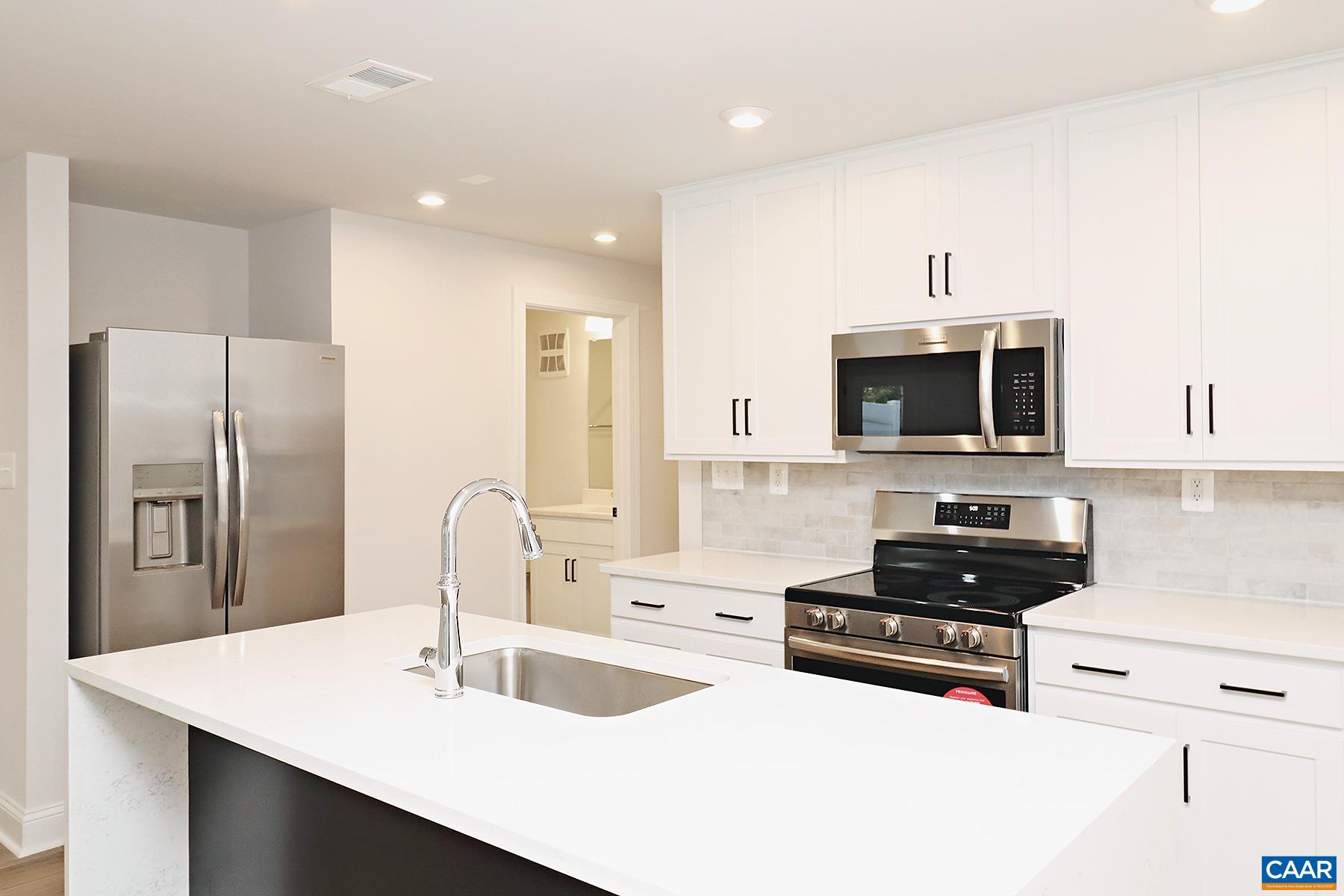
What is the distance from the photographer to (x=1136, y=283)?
2.75 m

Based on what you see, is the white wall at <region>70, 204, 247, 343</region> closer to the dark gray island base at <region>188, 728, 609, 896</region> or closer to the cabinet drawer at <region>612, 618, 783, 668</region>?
the cabinet drawer at <region>612, 618, 783, 668</region>

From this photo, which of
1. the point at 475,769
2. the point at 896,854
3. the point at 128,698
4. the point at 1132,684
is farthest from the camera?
the point at 1132,684

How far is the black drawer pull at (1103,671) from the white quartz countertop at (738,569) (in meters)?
0.92

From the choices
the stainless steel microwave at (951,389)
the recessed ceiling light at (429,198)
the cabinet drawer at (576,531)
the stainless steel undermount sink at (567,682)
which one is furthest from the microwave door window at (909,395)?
the cabinet drawer at (576,531)

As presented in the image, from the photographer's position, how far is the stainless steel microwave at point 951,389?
288 cm

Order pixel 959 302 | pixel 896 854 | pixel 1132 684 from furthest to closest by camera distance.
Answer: pixel 959 302 → pixel 1132 684 → pixel 896 854

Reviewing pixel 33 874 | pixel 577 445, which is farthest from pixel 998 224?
pixel 577 445

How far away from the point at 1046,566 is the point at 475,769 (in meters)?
2.25

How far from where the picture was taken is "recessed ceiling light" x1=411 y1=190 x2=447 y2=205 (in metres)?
3.86

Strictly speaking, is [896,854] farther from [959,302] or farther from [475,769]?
[959,302]

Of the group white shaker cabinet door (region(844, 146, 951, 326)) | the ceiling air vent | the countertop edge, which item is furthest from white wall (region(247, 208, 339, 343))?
the countertop edge

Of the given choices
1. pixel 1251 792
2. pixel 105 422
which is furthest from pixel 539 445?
pixel 1251 792

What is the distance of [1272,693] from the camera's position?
2248mm

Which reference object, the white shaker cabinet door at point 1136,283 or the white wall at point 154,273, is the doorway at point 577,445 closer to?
the white wall at point 154,273
